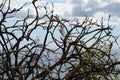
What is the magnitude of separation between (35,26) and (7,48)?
373 mm

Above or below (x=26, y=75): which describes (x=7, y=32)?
above

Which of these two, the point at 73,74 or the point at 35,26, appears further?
the point at 35,26

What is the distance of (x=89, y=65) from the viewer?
129 inches

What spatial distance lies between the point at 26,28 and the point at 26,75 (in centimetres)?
69

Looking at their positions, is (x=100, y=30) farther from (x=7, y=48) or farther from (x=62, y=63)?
(x=7, y=48)

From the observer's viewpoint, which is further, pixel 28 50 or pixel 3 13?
pixel 3 13

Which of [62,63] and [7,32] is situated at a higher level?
[7,32]

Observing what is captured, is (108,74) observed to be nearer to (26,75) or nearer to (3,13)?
(26,75)

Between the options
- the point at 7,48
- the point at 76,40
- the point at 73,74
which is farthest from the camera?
the point at 7,48

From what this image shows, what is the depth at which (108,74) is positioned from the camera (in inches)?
126

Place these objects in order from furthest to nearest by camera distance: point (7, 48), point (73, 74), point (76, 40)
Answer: point (7, 48)
point (76, 40)
point (73, 74)

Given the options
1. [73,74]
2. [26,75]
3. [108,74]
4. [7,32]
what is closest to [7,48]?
[7,32]

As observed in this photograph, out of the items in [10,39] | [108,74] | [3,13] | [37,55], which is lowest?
[108,74]

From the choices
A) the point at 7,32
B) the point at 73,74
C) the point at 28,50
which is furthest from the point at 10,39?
the point at 73,74
